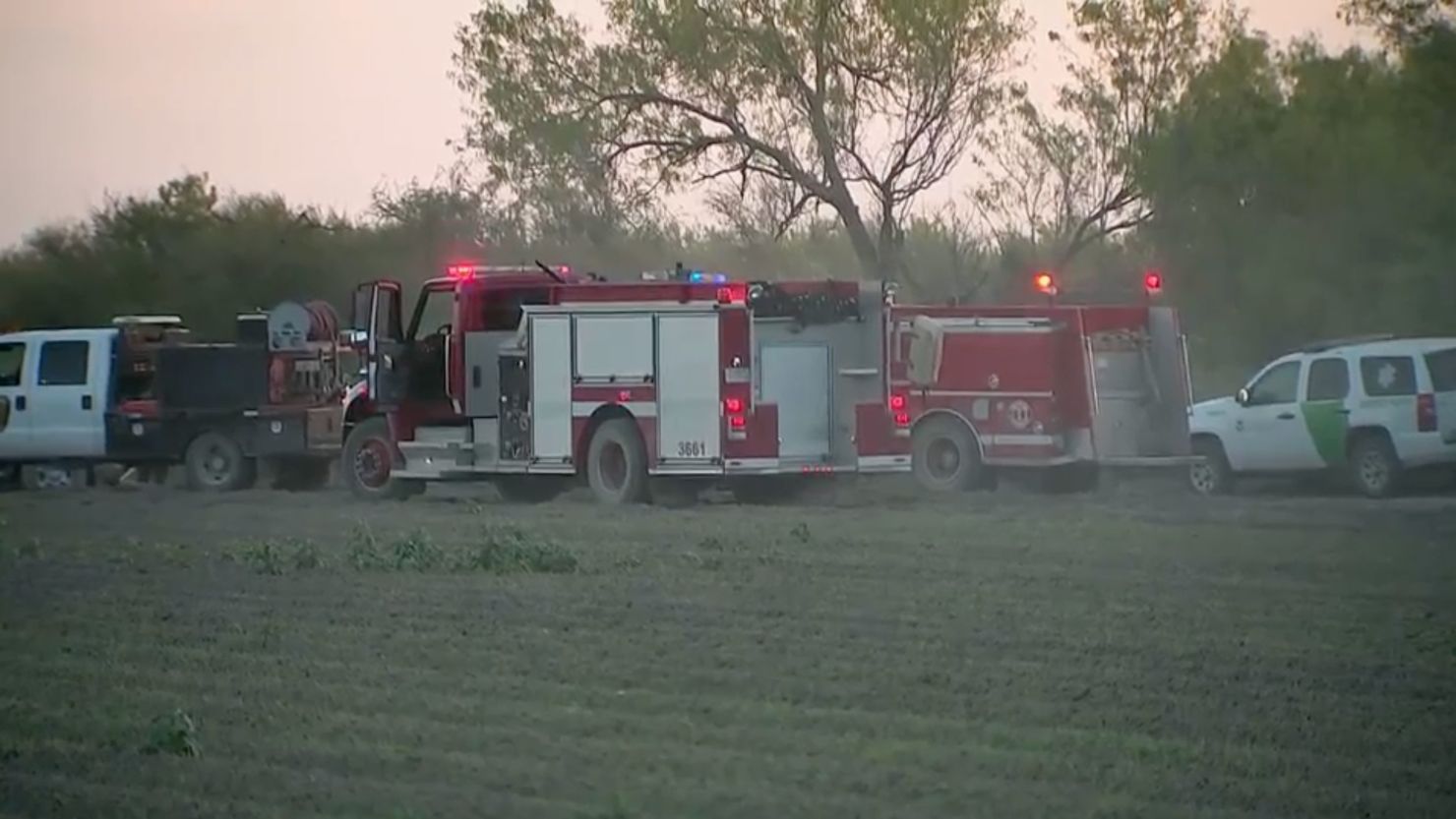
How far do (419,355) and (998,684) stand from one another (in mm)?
16841

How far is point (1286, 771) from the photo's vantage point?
9719mm

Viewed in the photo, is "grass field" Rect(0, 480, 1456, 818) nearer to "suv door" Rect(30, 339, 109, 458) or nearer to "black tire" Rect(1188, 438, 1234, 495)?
"black tire" Rect(1188, 438, 1234, 495)

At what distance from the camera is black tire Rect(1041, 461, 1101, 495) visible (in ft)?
94.8

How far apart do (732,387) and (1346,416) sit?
702cm

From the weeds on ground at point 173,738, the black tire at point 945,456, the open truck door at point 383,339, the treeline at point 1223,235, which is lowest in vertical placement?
the weeds on ground at point 173,738

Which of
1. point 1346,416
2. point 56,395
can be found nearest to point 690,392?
point 1346,416

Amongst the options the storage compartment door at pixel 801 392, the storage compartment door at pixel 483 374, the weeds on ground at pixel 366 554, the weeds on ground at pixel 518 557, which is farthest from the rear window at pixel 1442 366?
the weeds on ground at pixel 366 554

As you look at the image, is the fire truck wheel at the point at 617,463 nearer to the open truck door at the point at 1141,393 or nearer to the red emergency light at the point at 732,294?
the red emergency light at the point at 732,294

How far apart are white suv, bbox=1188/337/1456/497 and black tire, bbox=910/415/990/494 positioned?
2.71 m

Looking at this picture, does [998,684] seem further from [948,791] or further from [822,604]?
[822,604]

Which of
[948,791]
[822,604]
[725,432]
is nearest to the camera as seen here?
[948,791]

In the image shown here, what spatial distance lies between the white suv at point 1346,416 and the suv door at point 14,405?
50.6ft

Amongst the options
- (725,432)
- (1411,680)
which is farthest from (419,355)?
(1411,680)

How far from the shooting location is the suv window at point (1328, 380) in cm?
2684
